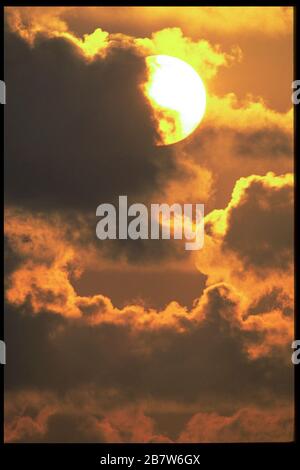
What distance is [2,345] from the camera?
19.7 m

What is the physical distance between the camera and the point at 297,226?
18.8m

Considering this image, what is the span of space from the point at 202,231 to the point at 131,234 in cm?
149

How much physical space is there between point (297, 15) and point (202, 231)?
481 centimetres

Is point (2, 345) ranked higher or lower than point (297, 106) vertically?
lower
